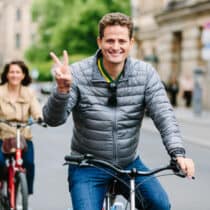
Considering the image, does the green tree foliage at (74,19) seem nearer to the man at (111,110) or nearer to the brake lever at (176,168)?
the man at (111,110)

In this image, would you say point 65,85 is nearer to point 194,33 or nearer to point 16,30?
point 194,33

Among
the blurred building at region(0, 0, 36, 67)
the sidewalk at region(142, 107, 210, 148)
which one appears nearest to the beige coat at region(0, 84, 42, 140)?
the sidewalk at region(142, 107, 210, 148)

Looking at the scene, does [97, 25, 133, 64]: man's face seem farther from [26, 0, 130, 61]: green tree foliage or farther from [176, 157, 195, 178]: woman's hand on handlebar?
[26, 0, 130, 61]: green tree foliage

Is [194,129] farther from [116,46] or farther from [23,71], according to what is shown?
[116,46]

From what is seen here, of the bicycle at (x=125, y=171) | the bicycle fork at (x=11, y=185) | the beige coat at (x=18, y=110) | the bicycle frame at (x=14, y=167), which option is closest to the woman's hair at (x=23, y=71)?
the beige coat at (x=18, y=110)

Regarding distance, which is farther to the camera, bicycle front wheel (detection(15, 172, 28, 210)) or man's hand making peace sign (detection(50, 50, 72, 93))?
bicycle front wheel (detection(15, 172, 28, 210))

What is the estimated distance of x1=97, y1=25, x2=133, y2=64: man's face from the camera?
177 inches

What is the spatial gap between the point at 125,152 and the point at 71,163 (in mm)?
393

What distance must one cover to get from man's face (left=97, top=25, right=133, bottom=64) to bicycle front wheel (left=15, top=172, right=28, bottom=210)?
119 inches

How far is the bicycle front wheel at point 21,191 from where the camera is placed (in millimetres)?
7316

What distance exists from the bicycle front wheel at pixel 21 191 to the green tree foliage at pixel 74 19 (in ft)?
171

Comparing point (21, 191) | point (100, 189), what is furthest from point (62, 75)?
point (21, 191)

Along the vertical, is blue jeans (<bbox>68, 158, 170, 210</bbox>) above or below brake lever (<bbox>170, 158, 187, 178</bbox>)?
below

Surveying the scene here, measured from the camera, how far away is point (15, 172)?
773 cm
